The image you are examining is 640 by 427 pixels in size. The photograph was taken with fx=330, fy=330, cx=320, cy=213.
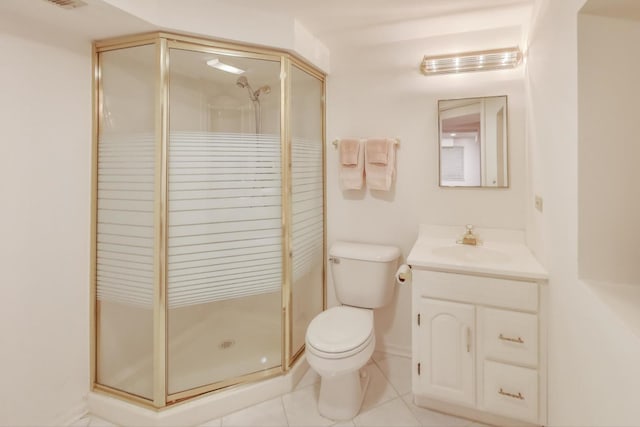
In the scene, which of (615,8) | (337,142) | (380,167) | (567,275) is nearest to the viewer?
(615,8)

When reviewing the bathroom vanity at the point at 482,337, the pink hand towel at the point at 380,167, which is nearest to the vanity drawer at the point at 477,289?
the bathroom vanity at the point at 482,337

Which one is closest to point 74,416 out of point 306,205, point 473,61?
point 306,205

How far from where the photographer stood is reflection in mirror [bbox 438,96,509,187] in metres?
2.08

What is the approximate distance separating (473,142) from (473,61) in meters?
0.49

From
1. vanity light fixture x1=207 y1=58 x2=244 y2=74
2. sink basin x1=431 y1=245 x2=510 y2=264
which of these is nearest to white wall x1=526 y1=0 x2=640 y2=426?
sink basin x1=431 y1=245 x2=510 y2=264

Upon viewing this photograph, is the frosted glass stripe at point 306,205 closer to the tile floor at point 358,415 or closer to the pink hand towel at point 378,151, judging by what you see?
the pink hand towel at point 378,151

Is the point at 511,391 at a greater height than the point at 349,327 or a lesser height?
lesser

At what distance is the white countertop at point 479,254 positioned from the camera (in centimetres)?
159

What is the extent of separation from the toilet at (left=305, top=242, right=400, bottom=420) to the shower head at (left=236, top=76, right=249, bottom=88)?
1.19 meters

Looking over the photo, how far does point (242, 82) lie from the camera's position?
1971 millimetres

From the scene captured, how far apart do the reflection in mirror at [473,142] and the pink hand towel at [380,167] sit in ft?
1.06

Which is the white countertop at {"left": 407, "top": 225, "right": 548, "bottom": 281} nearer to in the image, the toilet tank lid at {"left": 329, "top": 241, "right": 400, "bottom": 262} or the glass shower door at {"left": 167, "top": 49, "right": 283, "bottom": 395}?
the toilet tank lid at {"left": 329, "top": 241, "right": 400, "bottom": 262}

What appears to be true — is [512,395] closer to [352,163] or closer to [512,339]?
[512,339]

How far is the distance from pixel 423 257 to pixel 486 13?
57.6 inches
